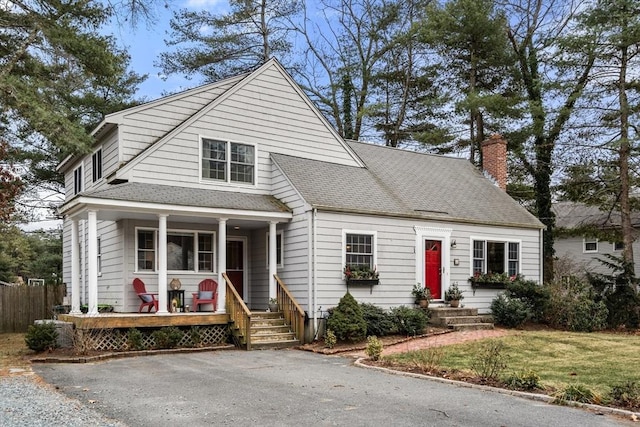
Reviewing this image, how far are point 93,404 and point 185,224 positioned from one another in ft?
28.0

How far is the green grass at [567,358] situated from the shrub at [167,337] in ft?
15.6

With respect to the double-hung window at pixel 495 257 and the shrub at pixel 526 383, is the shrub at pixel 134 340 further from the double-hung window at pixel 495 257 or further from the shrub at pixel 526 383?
the double-hung window at pixel 495 257

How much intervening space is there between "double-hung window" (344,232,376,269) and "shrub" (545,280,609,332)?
614 cm

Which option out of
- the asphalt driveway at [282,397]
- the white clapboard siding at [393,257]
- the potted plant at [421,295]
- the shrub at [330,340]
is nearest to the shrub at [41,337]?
the asphalt driveway at [282,397]

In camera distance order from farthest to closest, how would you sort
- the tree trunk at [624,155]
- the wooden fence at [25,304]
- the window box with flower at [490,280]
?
the tree trunk at [624,155], the wooden fence at [25,304], the window box with flower at [490,280]

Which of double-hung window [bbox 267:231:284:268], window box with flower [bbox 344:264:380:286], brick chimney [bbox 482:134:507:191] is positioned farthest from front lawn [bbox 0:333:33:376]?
brick chimney [bbox 482:134:507:191]

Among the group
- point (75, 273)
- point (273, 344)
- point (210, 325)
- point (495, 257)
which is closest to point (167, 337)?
point (210, 325)

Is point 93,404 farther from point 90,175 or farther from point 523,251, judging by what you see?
point 523,251

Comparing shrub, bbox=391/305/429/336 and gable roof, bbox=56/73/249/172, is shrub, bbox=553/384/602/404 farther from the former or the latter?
gable roof, bbox=56/73/249/172

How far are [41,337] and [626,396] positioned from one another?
36.0 ft

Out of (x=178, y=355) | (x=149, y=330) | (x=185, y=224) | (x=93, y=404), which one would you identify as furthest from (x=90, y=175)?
(x=93, y=404)

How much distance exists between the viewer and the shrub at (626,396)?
6.91m

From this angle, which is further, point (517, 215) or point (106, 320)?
point (517, 215)

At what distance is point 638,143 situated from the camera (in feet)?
66.0
